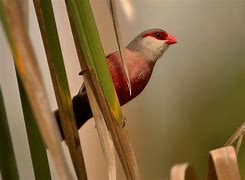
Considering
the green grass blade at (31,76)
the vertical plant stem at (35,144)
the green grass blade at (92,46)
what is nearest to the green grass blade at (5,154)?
the vertical plant stem at (35,144)

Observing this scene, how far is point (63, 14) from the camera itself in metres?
→ 0.74

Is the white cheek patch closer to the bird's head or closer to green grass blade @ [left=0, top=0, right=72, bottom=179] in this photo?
the bird's head

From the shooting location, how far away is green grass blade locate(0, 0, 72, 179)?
16 cm

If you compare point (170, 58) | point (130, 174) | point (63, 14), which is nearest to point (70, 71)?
point (63, 14)

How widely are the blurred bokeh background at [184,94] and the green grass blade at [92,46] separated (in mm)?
436

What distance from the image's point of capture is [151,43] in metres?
0.71

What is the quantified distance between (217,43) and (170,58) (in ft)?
0.37

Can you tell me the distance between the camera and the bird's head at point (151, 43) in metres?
0.70

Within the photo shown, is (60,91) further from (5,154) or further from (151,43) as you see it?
(151,43)

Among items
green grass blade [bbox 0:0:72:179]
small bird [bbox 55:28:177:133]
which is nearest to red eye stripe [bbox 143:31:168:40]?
small bird [bbox 55:28:177:133]

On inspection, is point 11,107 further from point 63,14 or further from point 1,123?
point 1,123

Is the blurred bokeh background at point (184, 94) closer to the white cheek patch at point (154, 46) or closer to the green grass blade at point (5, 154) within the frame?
the white cheek patch at point (154, 46)

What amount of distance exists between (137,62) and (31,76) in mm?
532

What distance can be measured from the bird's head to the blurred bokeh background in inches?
1.2
